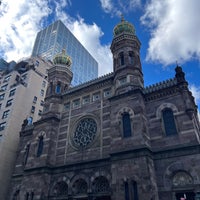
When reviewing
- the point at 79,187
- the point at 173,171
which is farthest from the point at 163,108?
the point at 79,187

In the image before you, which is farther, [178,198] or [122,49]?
[122,49]

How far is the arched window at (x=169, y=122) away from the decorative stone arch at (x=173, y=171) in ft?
10.2

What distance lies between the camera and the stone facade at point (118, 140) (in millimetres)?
18891

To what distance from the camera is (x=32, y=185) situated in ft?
80.1

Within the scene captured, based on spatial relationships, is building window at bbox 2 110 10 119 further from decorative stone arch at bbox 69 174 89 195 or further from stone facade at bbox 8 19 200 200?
decorative stone arch at bbox 69 174 89 195

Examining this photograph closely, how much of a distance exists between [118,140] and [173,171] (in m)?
5.74

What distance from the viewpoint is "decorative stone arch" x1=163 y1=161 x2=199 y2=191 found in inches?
723

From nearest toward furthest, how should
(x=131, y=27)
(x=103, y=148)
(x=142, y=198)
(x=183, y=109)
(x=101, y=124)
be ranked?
1. (x=142, y=198)
2. (x=183, y=109)
3. (x=103, y=148)
4. (x=101, y=124)
5. (x=131, y=27)

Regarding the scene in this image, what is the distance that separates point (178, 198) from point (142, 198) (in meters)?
3.38

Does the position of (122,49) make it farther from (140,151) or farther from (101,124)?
(140,151)

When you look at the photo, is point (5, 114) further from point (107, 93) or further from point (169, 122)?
point (169, 122)

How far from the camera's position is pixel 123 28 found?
1177 inches

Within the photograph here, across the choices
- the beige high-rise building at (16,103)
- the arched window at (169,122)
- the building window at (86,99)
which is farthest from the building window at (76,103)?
the arched window at (169,122)

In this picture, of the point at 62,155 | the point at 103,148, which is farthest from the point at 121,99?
the point at 62,155
